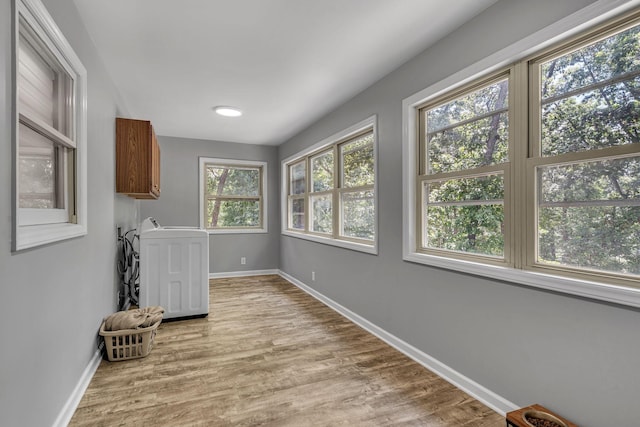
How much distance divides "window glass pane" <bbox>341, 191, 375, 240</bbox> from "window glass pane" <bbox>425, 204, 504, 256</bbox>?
2.79 ft

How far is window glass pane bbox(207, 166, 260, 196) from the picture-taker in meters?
5.68

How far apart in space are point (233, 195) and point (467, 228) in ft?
14.8

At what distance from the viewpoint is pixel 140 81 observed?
310 centimetres

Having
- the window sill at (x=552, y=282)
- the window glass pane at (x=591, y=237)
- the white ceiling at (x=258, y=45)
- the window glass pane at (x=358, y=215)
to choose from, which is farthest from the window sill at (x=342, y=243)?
the white ceiling at (x=258, y=45)

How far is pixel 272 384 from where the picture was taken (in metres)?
2.19

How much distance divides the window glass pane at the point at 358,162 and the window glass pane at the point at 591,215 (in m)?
1.77

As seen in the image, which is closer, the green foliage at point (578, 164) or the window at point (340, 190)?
the green foliage at point (578, 164)

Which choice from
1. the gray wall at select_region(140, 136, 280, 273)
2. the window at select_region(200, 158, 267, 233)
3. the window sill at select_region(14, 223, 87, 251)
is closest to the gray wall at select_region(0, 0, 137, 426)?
the window sill at select_region(14, 223, 87, 251)

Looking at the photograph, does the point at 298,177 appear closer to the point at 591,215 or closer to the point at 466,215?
the point at 466,215

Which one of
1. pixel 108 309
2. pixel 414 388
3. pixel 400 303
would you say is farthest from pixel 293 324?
pixel 108 309

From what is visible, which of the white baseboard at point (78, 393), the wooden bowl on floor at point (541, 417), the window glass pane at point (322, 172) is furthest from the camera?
the window glass pane at point (322, 172)

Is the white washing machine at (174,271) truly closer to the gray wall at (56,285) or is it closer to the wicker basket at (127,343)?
the gray wall at (56,285)

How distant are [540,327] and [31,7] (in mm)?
2932

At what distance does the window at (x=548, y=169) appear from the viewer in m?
1.45
